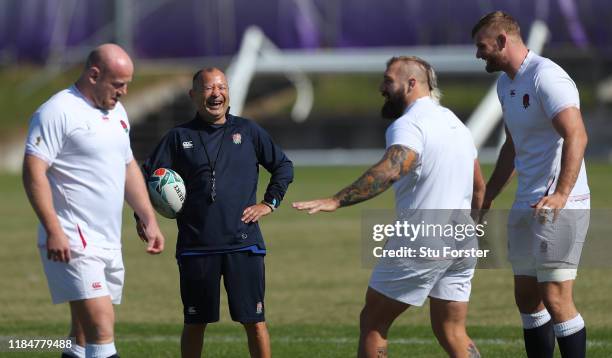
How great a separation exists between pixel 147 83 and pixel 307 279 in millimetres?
35780

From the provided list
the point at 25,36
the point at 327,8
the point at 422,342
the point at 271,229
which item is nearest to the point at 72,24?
the point at 25,36

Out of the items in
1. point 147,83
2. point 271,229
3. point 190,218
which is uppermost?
point 147,83

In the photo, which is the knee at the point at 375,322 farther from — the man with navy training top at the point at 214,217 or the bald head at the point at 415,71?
the bald head at the point at 415,71

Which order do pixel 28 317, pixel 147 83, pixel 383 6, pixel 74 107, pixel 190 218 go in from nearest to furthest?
pixel 74 107, pixel 190 218, pixel 28 317, pixel 383 6, pixel 147 83

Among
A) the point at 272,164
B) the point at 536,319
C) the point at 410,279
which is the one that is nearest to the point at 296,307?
the point at 272,164

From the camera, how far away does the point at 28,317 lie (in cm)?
1133

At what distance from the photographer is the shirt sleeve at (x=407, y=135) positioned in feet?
22.3

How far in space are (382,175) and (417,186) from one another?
0.28m

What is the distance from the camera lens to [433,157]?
22.6 ft

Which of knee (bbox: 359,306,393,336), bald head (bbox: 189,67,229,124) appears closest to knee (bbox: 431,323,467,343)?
knee (bbox: 359,306,393,336)

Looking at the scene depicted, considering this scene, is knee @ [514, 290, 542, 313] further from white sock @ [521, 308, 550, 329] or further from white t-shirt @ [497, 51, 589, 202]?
white t-shirt @ [497, 51, 589, 202]

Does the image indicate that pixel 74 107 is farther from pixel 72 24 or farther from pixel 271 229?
pixel 72 24

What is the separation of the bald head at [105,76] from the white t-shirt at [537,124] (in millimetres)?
2449

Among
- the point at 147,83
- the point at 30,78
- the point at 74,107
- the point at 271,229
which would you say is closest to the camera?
the point at 74,107
